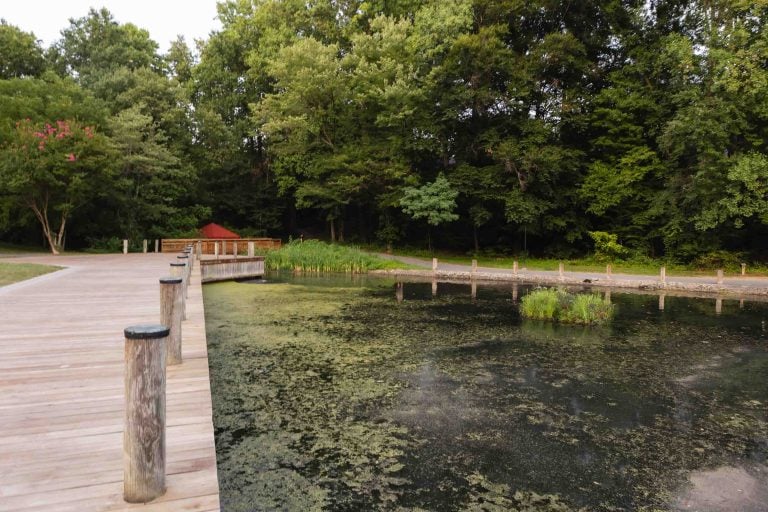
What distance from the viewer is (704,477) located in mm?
4043

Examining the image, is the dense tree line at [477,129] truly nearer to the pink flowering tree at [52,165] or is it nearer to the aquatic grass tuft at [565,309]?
the pink flowering tree at [52,165]

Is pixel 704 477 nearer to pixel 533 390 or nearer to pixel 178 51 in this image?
pixel 533 390

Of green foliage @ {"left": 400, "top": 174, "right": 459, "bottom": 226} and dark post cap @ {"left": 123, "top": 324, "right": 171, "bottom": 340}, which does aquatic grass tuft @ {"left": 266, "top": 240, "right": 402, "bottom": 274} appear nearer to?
green foliage @ {"left": 400, "top": 174, "right": 459, "bottom": 226}

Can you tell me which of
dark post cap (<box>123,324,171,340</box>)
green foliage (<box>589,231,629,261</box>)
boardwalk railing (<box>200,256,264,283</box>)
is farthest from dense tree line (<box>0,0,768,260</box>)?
dark post cap (<box>123,324,171,340</box>)

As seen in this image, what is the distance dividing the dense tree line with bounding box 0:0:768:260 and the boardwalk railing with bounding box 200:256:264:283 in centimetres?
765

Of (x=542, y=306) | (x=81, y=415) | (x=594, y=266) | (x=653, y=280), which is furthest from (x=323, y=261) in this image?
(x=81, y=415)

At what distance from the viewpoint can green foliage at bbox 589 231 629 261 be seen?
23.5 m

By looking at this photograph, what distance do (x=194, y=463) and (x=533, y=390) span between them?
4451mm

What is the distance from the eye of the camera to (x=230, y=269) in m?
17.8

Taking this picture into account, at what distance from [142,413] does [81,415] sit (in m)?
1.41

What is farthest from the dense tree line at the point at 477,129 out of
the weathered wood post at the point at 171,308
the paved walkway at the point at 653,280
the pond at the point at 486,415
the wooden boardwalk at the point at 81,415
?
the weathered wood post at the point at 171,308

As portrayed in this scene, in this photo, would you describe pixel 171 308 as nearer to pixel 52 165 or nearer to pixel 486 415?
pixel 486 415

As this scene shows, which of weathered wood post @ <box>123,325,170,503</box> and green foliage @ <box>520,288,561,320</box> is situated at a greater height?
weathered wood post @ <box>123,325,170,503</box>

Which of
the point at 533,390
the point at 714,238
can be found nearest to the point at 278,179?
the point at 714,238
